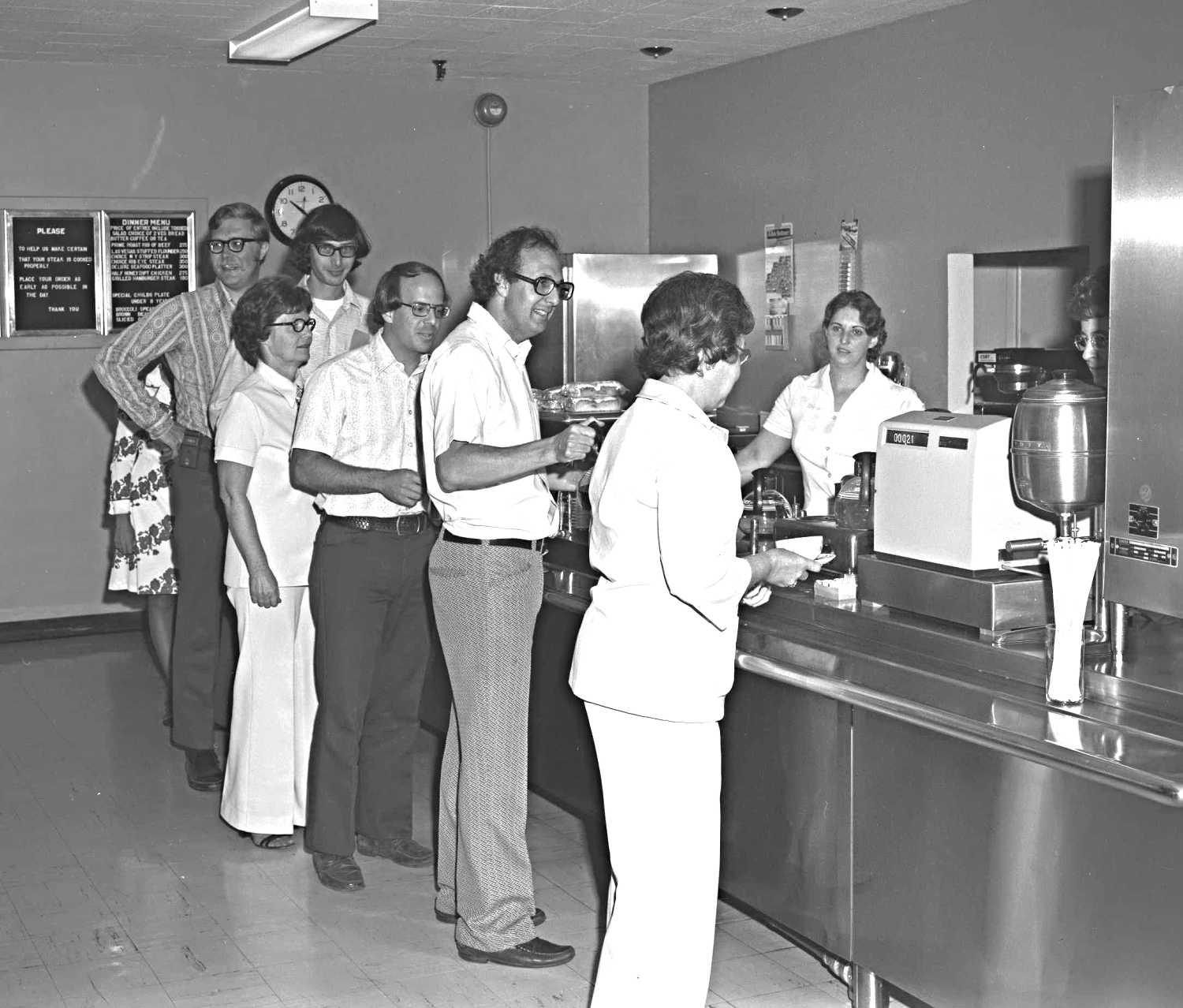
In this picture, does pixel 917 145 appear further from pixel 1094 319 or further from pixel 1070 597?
pixel 1070 597

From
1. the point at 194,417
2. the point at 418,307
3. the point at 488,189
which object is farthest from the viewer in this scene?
the point at 488,189

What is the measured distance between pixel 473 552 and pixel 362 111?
524 centimetres

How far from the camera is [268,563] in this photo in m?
4.51

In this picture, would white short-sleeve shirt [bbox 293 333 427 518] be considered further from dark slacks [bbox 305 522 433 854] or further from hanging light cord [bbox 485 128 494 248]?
hanging light cord [bbox 485 128 494 248]

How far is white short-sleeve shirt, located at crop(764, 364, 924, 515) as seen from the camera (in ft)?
17.0

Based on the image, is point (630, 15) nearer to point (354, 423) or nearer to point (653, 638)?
point (354, 423)

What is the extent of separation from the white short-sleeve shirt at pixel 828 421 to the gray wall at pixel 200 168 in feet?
11.7

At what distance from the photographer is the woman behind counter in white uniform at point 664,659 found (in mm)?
2859

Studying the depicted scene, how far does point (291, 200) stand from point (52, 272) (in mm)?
1277

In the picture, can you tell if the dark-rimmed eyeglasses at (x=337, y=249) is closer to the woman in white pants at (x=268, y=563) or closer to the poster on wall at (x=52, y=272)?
the woman in white pants at (x=268, y=563)

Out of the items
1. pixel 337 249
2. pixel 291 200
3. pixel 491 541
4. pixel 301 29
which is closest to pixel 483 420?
pixel 491 541

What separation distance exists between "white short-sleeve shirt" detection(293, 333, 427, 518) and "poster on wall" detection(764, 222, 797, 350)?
3707mm

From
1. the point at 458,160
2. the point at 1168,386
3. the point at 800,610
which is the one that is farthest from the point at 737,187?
the point at 1168,386

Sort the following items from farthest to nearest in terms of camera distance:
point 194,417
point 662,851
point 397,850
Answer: point 194,417
point 397,850
point 662,851
